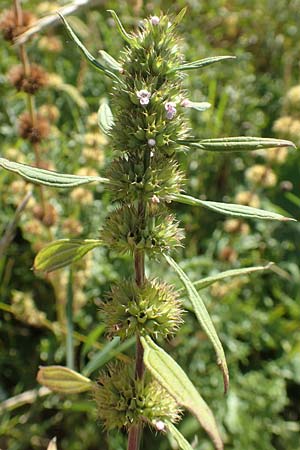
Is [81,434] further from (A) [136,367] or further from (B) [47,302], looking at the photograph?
(A) [136,367]

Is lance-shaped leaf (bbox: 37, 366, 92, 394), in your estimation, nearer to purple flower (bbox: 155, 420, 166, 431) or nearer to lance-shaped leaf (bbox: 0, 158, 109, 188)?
purple flower (bbox: 155, 420, 166, 431)

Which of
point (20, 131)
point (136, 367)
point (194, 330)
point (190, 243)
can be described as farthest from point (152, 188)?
point (190, 243)

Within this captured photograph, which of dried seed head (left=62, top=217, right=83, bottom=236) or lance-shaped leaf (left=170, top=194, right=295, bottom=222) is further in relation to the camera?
dried seed head (left=62, top=217, right=83, bottom=236)

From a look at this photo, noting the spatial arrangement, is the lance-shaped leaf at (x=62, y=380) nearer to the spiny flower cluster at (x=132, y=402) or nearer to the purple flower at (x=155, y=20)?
the spiny flower cluster at (x=132, y=402)

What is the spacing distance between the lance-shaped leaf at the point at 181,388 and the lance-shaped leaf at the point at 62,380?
37 cm

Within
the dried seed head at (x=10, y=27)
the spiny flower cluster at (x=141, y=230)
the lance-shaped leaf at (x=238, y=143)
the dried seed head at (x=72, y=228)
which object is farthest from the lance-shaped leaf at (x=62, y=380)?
the dried seed head at (x=10, y=27)

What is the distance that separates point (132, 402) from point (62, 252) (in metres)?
0.32

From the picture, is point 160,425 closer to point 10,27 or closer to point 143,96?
point 143,96

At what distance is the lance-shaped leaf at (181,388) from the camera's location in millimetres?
822

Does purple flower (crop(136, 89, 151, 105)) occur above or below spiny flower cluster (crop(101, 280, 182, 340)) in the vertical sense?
above

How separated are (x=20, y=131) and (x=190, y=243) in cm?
98

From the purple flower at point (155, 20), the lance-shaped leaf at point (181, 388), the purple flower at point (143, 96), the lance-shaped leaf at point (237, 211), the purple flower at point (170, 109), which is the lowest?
the lance-shaped leaf at point (181, 388)

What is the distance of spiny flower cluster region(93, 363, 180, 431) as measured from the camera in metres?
1.18

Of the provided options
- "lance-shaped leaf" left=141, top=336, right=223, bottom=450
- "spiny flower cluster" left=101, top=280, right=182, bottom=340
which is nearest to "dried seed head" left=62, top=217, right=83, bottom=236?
"spiny flower cluster" left=101, top=280, right=182, bottom=340
